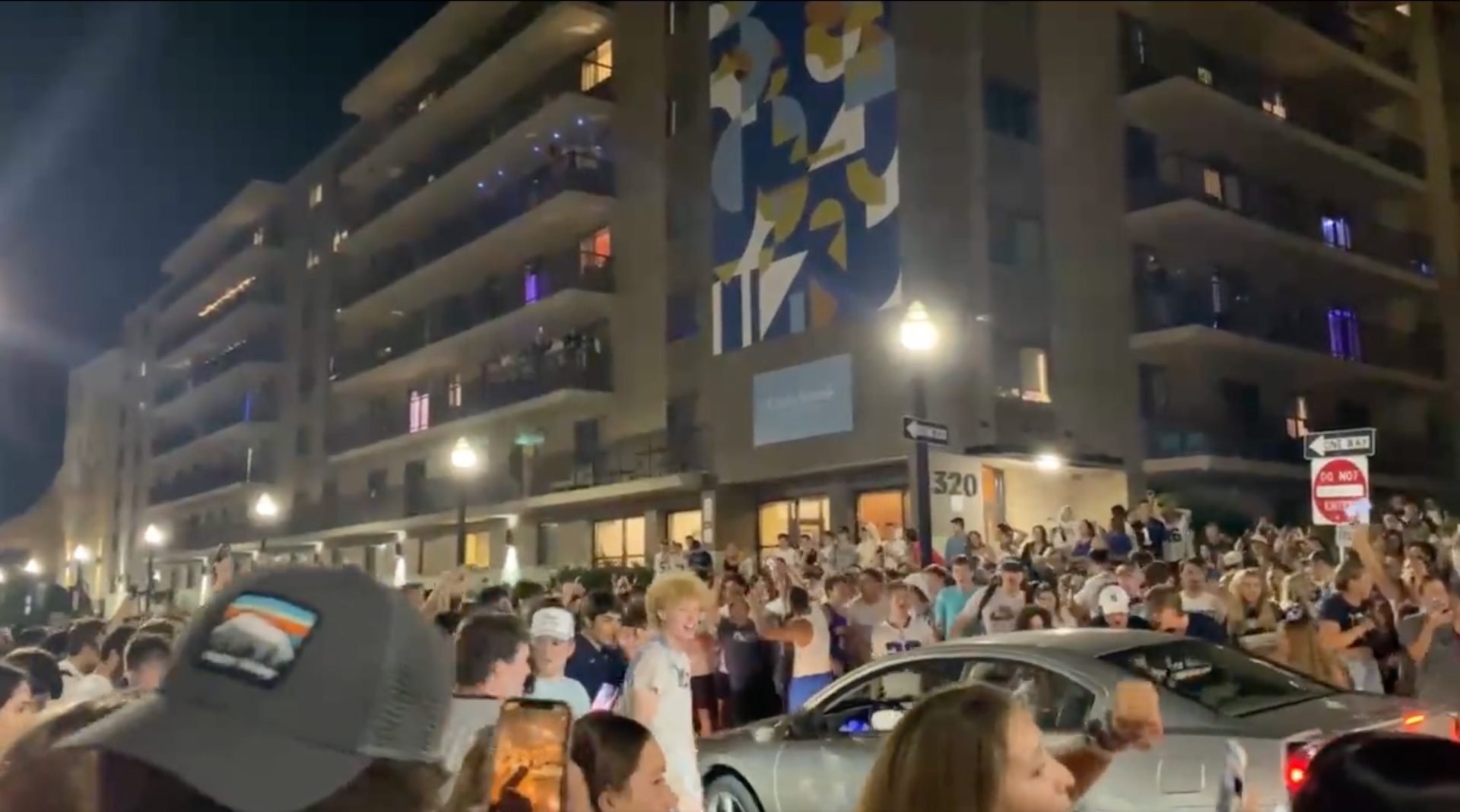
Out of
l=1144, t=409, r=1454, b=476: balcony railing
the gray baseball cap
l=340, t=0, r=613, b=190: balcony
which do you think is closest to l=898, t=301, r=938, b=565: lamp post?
the gray baseball cap

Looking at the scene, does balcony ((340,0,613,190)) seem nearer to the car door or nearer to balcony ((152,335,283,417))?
balcony ((152,335,283,417))

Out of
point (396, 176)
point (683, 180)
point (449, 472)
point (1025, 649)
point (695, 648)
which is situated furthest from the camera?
point (396, 176)

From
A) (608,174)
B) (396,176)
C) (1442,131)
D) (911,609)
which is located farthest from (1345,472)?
(396,176)

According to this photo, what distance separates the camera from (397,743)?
1666mm

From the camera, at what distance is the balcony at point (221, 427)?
179ft

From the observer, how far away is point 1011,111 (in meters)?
27.0

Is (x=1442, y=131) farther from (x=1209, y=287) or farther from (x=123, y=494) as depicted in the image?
(x=123, y=494)

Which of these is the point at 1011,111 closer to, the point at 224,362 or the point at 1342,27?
the point at 1342,27

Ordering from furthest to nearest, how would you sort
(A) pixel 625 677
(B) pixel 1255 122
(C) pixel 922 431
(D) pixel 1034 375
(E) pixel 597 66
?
(E) pixel 597 66 → (B) pixel 1255 122 → (D) pixel 1034 375 → (C) pixel 922 431 → (A) pixel 625 677

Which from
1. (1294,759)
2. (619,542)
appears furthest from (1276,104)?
(1294,759)

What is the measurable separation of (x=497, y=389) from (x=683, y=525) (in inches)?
350

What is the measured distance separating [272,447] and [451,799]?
5383 cm

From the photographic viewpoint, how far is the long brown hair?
98.7 inches

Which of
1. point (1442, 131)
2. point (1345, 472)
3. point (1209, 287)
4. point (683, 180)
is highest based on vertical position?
point (1442, 131)
